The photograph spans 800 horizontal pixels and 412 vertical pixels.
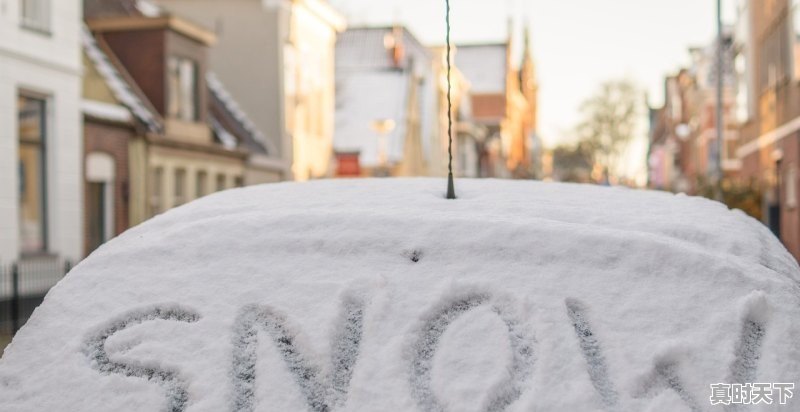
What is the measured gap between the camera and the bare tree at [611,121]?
85.6 meters

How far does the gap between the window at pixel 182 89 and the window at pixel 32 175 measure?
6043 millimetres

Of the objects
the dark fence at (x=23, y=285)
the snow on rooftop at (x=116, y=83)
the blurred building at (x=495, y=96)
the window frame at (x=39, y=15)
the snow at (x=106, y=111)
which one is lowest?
the dark fence at (x=23, y=285)

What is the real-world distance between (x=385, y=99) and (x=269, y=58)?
13.3m

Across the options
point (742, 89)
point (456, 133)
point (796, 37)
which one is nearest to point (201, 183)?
point (796, 37)

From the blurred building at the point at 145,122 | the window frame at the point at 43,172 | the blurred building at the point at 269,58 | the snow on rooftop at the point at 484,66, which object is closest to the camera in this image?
the window frame at the point at 43,172

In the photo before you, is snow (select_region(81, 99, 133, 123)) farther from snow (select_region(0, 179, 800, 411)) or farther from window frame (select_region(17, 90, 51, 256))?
snow (select_region(0, 179, 800, 411))

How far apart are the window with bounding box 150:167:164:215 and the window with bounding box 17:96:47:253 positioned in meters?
5.12

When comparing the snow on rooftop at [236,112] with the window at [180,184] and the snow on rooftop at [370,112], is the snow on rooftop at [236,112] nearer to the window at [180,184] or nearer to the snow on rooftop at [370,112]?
the window at [180,184]

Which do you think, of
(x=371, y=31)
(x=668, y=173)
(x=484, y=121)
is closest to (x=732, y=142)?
(x=371, y=31)

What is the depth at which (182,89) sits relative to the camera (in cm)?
2591

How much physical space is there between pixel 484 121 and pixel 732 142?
36.8 meters

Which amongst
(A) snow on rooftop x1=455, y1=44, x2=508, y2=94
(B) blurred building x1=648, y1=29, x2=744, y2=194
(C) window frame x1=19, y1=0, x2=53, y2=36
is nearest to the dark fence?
(C) window frame x1=19, y1=0, x2=53, y2=36

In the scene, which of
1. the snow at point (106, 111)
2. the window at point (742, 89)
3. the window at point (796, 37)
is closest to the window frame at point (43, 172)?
the snow at point (106, 111)

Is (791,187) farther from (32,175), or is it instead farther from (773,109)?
(32,175)
